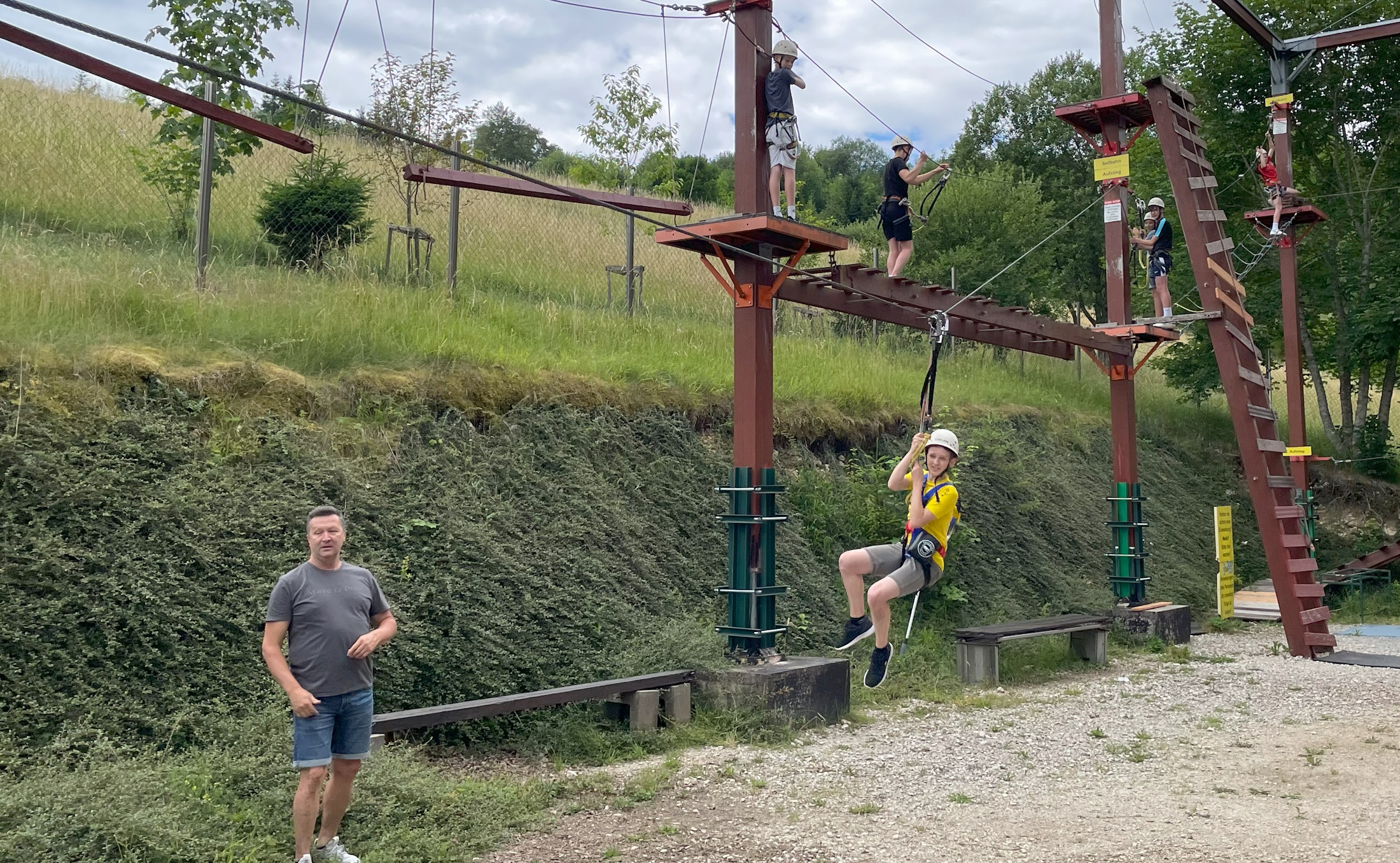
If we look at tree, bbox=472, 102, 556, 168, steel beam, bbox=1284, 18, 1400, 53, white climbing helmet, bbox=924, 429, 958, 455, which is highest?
tree, bbox=472, 102, 556, 168

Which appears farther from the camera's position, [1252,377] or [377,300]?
[1252,377]

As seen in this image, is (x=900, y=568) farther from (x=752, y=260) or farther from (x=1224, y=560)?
(x=1224, y=560)

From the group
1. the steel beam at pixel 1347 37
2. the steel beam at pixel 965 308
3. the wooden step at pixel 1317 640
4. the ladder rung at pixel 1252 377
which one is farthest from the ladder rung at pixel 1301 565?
the steel beam at pixel 1347 37

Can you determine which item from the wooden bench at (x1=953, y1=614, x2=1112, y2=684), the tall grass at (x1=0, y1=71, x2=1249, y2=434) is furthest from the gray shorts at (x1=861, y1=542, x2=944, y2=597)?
the tall grass at (x1=0, y1=71, x2=1249, y2=434)

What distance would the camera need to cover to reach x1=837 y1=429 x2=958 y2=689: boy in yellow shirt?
8.02 m

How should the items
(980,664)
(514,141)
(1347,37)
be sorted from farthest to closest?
(514,141), (1347,37), (980,664)

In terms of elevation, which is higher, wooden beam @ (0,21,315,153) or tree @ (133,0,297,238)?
tree @ (133,0,297,238)

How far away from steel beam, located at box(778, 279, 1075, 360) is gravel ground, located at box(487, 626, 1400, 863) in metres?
3.84

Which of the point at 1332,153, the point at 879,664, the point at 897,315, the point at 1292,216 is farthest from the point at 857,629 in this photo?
the point at 1332,153

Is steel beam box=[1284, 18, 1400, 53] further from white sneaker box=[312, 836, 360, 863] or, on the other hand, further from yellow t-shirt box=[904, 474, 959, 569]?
white sneaker box=[312, 836, 360, 863]

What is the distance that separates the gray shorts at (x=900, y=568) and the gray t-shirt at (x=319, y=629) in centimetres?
369

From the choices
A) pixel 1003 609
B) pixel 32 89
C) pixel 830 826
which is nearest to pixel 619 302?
pixel 1003 609

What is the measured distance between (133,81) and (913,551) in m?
5.83

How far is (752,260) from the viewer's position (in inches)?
399
